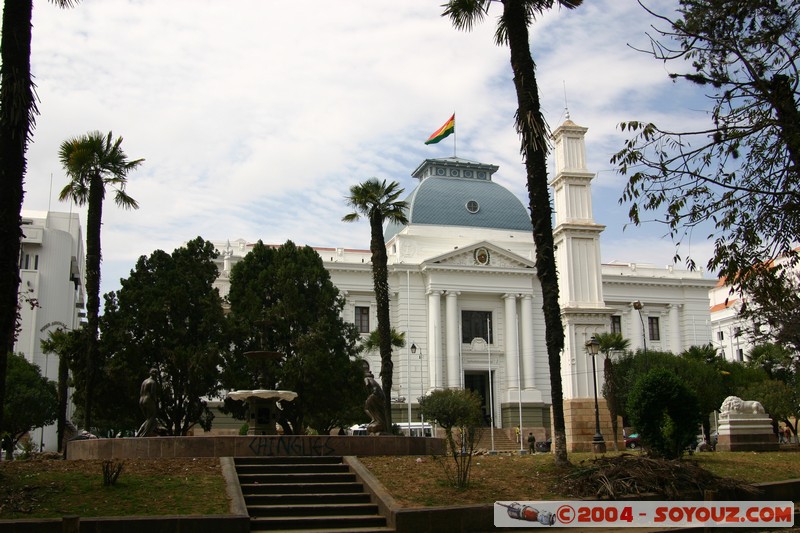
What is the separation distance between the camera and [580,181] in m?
36.9

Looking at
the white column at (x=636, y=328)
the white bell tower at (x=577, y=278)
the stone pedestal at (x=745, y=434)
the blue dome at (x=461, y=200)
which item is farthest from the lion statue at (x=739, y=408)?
the white column at (x=636, y=328)

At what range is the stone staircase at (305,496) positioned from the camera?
1304cm

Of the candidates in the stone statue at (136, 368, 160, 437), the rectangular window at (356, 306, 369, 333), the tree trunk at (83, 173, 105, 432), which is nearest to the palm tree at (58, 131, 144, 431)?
the tree trunk at (83, 173, 105, 432)

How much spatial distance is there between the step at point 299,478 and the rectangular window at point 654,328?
48.4 meters

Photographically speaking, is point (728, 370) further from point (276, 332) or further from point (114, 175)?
point (114, 175)

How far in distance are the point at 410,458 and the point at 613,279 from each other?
146ft

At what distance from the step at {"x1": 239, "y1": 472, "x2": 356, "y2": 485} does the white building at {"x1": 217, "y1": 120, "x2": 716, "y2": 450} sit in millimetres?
37093

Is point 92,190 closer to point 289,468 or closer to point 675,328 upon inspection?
point 289,468

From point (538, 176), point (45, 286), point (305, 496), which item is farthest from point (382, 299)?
point (45, 286)

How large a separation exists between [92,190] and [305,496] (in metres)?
17.3

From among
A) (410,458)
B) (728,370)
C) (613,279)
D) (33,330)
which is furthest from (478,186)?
(410,458)

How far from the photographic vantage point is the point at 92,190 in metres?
27.8

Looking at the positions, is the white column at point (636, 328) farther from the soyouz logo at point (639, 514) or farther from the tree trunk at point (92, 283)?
the soyouz logo at point (639, 514)

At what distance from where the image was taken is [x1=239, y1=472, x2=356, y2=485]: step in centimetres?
1503
